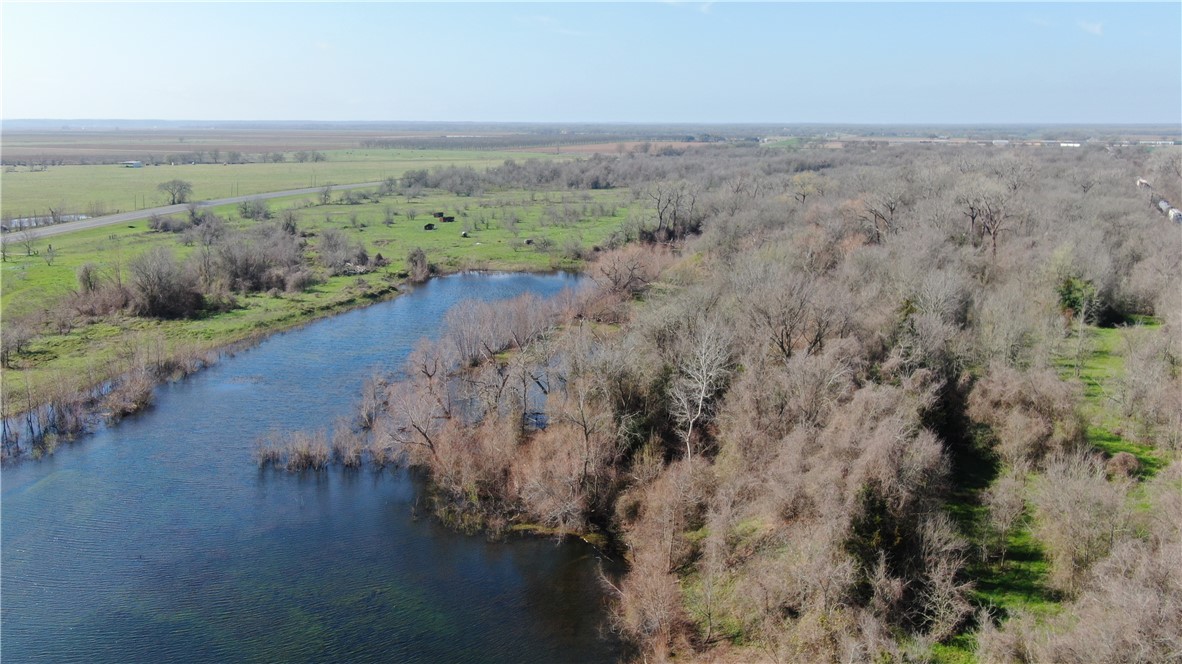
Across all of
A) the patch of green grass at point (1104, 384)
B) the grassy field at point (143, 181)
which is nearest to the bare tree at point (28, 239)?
the grassy field at point (143, 181)

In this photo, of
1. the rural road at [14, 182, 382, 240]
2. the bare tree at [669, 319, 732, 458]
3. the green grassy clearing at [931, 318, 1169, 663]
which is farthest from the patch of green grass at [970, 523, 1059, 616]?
the rural road at [14, 182, 382, 240]

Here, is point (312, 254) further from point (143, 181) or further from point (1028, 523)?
point (1028, 523)

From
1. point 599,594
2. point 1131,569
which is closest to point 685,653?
point 599,594

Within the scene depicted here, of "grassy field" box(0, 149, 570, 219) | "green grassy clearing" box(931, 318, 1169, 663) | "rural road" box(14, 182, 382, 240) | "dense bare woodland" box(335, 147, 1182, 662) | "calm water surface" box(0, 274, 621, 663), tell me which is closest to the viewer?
"dense bare woodland" box(335, 147, 1182, 662)

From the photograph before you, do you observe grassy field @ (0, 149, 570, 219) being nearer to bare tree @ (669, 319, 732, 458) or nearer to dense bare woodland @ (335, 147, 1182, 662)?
dense bare woodland @ (335, 147, 1182, 662)

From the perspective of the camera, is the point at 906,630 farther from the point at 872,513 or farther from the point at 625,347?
the point at 625,347
